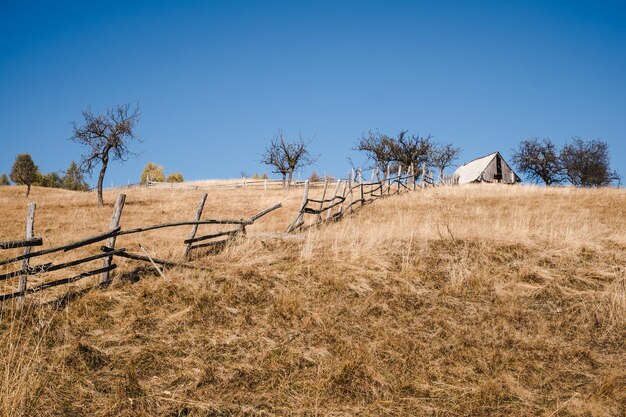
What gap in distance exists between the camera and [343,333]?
4477 mm

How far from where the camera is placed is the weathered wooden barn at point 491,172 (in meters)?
39.7

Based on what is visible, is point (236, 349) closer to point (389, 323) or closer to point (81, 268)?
point (389, 323)

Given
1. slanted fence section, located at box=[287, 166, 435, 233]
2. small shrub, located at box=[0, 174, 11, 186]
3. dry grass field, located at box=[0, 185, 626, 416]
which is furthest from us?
small shrub, located at box=[0, 174, 11, 186]

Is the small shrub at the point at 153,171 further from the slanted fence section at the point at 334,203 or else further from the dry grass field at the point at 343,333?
the dry grass field at the point at 343,333

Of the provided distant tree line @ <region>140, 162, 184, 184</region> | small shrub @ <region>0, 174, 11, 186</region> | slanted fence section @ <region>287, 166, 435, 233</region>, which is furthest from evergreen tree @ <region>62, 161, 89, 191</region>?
slanted fence section @ <region>287, 166, 435, 233</region>

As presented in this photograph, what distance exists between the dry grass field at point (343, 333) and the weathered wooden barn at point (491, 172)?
3445 cm

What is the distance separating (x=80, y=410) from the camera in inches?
127

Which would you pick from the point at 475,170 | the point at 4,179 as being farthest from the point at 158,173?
the point at 475,170

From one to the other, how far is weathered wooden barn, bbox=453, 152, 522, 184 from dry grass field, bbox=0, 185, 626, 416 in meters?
34.5

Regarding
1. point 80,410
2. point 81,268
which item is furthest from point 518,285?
point 81,268

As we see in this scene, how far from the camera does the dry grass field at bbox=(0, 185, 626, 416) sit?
3.38 meters

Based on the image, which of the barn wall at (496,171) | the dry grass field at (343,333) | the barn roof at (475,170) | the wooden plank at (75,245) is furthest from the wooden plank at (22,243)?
the barn wall at (496,171)

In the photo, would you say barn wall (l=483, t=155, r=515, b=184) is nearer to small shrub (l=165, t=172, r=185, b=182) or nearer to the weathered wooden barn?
the weathered wooden barn

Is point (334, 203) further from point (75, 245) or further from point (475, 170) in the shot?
point (475, 170)
